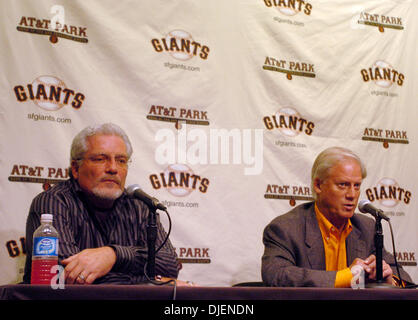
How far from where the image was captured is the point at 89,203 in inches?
119

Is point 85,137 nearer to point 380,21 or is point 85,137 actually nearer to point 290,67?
point 290,67

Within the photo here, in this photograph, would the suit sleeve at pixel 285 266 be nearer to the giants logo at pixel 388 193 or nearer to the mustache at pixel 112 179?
the mustache at pixel 112 179

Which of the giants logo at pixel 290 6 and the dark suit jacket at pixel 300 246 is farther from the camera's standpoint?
the giants logo at pixel 290 6

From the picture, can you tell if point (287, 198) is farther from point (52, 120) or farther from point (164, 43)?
point (52, 120)

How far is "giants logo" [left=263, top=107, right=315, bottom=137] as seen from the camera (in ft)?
13.6

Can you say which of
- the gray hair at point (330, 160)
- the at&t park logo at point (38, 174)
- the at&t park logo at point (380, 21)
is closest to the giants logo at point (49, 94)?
the at&t park logo at point (38, 174)

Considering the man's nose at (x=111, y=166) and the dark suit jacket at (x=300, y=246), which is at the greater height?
the man's nose at (x=111, y=166)

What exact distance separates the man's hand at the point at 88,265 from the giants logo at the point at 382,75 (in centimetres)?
288

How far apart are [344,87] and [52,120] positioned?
2341 millimetres

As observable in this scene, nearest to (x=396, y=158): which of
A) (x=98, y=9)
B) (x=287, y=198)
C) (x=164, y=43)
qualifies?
(x=287, y=198)

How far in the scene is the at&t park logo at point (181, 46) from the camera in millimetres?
3889

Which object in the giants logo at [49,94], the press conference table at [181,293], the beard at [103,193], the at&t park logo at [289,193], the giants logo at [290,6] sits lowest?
the press conference table at [181,293]

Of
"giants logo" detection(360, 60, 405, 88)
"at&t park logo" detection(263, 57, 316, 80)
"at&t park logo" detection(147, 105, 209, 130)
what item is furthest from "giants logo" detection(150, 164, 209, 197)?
"giants logo" detection(360, 60, 405, 88)

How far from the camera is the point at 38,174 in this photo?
342 cm
